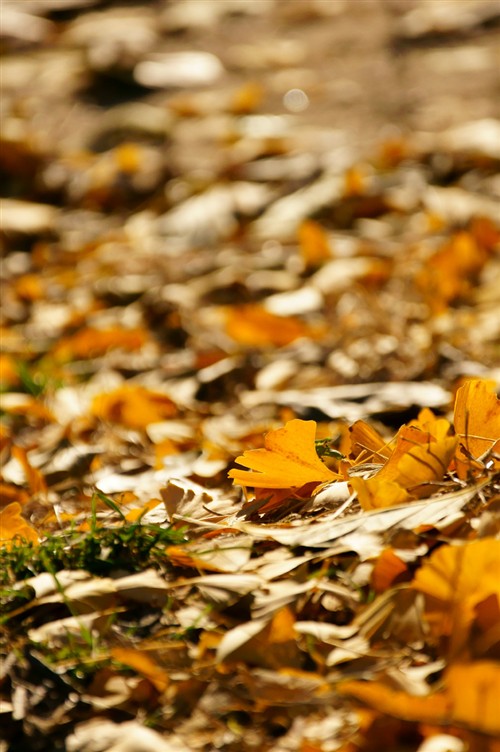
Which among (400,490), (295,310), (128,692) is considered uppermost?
(400,490)

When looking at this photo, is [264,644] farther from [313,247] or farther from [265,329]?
[313,247]

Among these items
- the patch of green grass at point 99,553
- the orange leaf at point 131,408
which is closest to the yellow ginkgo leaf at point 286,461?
the patch of green grass at point 99,553

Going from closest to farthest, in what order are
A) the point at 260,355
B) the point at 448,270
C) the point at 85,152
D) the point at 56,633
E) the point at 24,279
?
the point at 56,633 < the point at 260,355 < the point at 448,270 < the point at 24,279 < the point at 85,152

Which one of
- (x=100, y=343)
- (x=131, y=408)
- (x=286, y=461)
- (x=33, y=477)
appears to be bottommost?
(x=100, y=343)

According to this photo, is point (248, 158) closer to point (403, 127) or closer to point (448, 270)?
point (403, 127)

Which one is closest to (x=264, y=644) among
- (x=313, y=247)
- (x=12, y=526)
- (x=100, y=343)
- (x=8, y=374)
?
(x=12, y=526)

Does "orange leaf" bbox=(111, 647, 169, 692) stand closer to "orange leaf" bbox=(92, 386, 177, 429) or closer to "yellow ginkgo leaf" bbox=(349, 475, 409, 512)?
"yellow ginkgo leaf" bbox=(349, 475, 409, 512)

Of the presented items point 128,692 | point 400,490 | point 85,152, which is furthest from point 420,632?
point 85,152

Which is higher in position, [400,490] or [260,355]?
[400,490]
